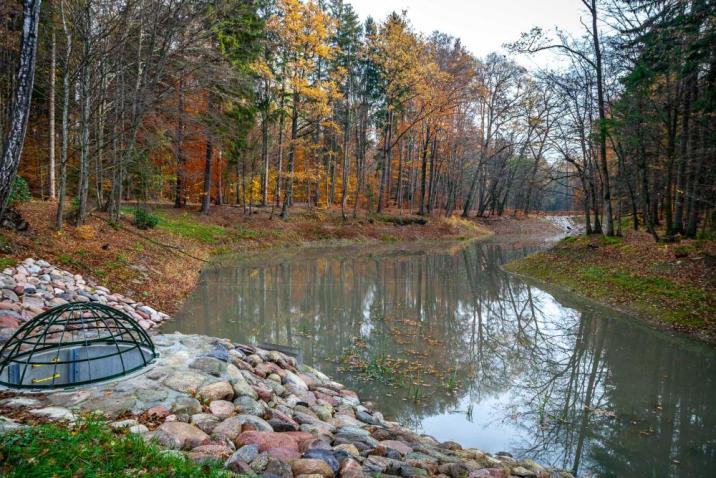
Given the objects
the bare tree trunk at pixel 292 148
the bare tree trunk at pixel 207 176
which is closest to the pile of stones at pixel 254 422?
the bare tree trunk at pixel 207 176

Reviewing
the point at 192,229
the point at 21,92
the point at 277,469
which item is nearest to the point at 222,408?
the point at 277,469

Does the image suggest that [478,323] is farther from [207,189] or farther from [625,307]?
[207,189]

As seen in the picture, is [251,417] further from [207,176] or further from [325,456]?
[207,176]

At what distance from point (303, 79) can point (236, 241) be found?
30.3 feet

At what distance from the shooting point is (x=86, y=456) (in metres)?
2.65

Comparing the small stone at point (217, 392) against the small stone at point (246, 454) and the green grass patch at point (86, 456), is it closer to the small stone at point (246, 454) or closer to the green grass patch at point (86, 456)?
the small stone at point (246, 454)

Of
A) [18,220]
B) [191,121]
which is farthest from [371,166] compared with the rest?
[18,220]

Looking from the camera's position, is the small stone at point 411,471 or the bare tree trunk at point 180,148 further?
the bare tree trunk at point 180,148

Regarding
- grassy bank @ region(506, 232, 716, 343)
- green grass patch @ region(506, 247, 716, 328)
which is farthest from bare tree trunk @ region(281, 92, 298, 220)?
grassy bank @ region(506, 232, 716, 343)

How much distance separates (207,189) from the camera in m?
21.5

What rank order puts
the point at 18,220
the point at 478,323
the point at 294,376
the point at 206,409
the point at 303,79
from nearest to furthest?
1. the point at 206,409
2. the point at 294,376
3. the point at 18,220
4. the point at 478,323
5. the point at 303,79

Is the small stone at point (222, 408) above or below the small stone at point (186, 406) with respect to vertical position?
below

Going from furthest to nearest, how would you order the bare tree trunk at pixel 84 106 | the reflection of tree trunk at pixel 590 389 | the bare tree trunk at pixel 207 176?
1. the bare tree trunk at pixel 207 176
2. the bare tree trunk at pixel 84 106
3. the reflection of tree trunk at pixel 590 389

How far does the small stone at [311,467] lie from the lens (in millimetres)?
3207
